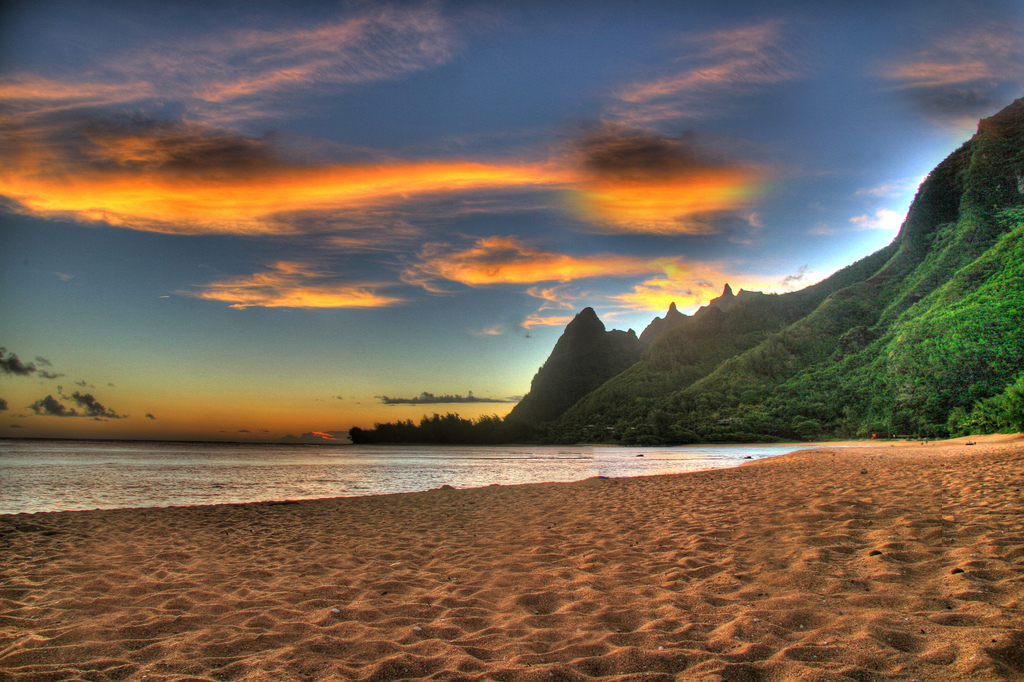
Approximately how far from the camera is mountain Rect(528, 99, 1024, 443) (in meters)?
43.7

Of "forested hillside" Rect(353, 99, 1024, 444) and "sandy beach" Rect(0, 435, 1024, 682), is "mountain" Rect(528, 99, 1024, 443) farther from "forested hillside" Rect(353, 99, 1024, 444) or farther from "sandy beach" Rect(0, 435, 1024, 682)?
"sandy beach" Rect(0, 435, 1024, 682)

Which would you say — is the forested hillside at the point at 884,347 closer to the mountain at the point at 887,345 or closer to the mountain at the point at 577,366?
the mountain at the point at 887,345

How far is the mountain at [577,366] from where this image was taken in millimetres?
169625

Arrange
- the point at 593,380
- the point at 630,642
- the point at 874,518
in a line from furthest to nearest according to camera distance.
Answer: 1. the point at 593,380
2. the point at 874,518
3. the point at 630,642

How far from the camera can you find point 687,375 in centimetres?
9538

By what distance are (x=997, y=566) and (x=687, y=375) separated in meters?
95.5

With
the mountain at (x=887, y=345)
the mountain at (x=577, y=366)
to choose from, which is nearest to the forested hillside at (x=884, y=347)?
the mountain at (x=887, y=345)

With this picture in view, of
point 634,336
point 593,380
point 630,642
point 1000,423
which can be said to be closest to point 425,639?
point 630,642

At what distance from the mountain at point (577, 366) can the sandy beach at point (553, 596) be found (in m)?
156

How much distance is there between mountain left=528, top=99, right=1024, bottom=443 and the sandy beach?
29077 millimetres

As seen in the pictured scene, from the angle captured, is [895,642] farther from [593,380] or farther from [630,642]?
[593,380]

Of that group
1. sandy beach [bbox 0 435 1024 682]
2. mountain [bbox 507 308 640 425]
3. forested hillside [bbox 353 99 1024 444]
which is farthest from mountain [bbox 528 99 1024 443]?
mountain [bbox 507 308 640 425]

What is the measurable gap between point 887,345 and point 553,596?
67214 mm

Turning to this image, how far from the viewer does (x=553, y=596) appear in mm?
4898
